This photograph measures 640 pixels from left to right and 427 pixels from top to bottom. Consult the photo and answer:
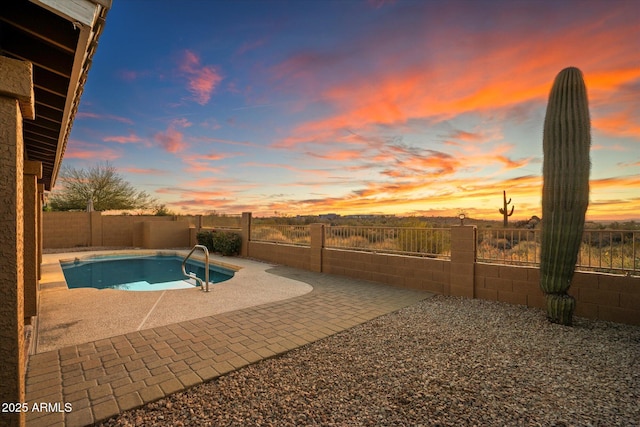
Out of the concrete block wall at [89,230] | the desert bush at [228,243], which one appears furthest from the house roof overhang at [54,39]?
the concrete block wall at [89,230]

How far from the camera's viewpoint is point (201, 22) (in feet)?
27.0

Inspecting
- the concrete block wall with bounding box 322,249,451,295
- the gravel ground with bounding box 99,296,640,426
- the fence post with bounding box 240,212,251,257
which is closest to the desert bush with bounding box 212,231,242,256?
the fence post with bounding box 240,212,251,257

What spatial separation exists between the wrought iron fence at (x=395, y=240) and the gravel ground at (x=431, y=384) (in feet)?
8.44

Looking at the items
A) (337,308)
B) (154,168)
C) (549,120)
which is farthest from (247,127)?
(549,120)

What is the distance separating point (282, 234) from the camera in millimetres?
10617

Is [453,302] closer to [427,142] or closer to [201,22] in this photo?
[427,142]

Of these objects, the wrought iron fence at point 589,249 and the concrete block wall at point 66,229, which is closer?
the wrought iron fence at point 589,249

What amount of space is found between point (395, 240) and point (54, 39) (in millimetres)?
6592

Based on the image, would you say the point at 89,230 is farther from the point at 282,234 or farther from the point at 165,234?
the point at 282,234

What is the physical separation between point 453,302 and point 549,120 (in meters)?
3.46

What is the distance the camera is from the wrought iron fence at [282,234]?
9648 millimetres

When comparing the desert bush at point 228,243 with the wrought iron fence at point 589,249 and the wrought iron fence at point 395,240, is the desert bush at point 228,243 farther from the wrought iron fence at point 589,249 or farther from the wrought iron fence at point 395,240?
the wrought iron fence at point 589,249

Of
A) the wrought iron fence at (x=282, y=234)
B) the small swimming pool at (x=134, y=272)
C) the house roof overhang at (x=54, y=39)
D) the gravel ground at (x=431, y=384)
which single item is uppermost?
the house roof overhang at (x=54, y=39)

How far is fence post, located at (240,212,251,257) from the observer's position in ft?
39.4
